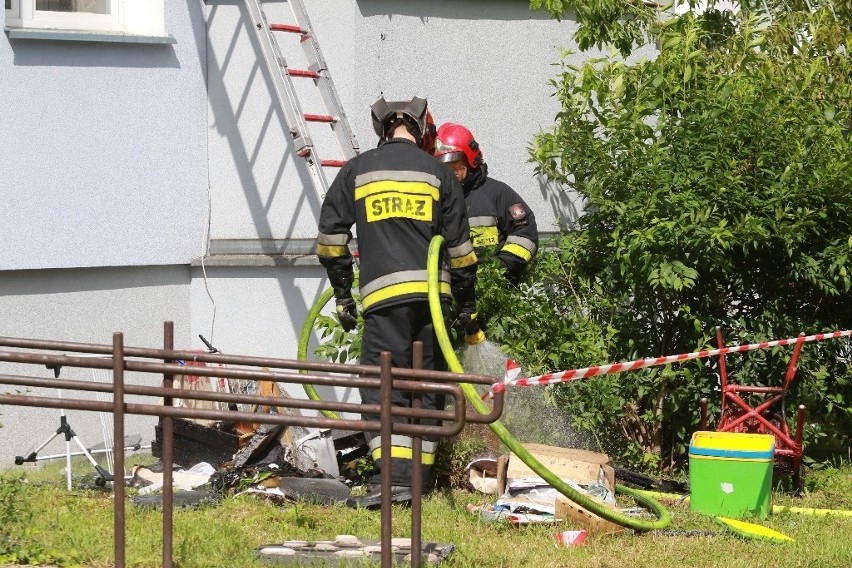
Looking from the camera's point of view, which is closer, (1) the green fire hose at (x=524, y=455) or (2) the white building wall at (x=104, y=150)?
(1) the green fire hose at (x=524, y=455)

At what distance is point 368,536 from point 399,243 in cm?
155

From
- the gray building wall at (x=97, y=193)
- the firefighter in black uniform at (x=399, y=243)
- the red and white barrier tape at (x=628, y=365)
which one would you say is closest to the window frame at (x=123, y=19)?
the gray building wall at (x=97, y=193)

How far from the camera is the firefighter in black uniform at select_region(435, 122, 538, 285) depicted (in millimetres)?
7683

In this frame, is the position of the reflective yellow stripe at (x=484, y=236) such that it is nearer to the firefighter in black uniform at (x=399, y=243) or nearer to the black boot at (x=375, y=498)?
the firefighter in black uniform at (x=399, y=243)

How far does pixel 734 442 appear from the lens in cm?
646

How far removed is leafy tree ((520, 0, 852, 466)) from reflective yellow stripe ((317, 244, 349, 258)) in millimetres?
1275

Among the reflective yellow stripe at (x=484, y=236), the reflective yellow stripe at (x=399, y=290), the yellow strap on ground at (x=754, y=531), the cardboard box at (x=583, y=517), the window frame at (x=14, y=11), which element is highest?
the window frame at (x=14, y=11)

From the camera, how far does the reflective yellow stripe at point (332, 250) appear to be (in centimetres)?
659

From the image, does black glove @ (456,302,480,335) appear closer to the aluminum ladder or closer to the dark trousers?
the dark trousers

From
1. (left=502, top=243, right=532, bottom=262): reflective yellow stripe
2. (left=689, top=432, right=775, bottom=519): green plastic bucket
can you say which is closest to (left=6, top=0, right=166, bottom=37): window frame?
(left=502, top=243, right=532, bottom=262): reflective yellow stripe

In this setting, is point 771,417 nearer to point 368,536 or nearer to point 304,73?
point 368,536

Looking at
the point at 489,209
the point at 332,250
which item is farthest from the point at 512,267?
the point at 332,250

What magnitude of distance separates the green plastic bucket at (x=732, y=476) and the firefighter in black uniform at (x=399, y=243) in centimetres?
136

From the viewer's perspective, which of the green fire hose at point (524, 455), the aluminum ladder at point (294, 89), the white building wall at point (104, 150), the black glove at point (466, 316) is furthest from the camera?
the aluminum ladder at point (294, 89)
